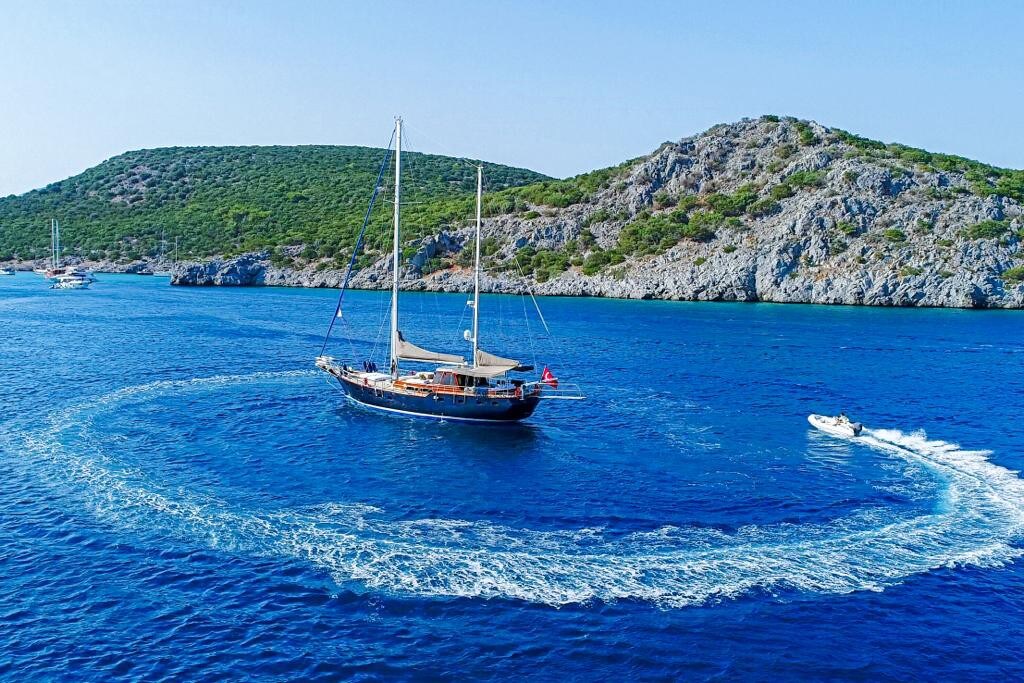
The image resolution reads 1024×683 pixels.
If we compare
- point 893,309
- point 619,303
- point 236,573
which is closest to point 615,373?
point 236,573

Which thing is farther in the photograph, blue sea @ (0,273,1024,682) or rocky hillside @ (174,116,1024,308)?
rocky hillside @ (174,116,1024,308)

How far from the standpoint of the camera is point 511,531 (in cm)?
3195

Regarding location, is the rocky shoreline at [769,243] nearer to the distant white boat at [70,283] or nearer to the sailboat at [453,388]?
the distant white boat at [70,283]

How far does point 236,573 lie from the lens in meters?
27.7

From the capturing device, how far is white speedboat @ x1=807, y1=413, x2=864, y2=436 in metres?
49.0

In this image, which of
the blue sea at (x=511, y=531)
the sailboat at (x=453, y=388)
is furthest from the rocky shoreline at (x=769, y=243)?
the blue sea at (x=511, y=531)

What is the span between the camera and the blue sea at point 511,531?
2306 cm

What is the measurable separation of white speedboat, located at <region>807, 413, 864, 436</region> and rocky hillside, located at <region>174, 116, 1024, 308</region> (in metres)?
80.5

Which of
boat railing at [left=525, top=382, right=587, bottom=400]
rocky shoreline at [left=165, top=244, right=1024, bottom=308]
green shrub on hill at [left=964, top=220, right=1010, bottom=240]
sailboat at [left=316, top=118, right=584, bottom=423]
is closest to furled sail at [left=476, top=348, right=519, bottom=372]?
sailboat at [left=316, top=118, right=584, bottom=423]

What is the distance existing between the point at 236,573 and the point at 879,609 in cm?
2252

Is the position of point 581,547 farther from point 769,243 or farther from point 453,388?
point 769,243

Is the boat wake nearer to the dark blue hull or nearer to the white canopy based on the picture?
the dark blue hull

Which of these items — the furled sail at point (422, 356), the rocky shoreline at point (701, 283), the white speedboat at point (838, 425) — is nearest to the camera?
the white speedboat at point (838, 425)

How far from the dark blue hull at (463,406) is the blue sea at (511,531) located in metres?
0.95
